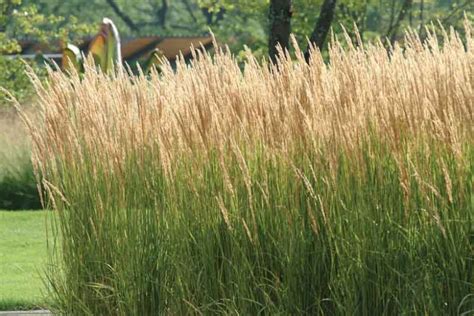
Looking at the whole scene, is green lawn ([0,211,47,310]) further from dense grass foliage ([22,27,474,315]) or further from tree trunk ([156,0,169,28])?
tree trunk ([156,0,169,28])

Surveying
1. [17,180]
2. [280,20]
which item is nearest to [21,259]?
[280,20]

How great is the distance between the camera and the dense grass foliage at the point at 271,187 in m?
5.52

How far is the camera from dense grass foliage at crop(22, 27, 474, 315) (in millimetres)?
5516

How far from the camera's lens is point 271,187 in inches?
230

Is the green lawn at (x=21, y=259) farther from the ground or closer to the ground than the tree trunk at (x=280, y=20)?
closer to the ground

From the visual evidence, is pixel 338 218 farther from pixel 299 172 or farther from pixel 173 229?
pixel 173 229

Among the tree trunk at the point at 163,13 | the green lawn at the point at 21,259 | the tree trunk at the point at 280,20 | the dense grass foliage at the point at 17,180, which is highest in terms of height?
the tree trunk at the point at 163,13

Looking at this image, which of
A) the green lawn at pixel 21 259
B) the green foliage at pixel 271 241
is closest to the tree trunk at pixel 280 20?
the green lawn at pixel 21 259

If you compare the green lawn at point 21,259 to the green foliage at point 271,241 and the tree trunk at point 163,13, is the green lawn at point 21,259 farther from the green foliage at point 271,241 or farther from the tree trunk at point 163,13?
the tree trunk at point 163,13

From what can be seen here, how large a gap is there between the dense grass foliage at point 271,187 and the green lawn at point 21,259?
739mm

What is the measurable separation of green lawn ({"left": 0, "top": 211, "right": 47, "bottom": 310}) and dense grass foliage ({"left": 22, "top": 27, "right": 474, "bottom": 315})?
0.74m

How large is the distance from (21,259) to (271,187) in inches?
231

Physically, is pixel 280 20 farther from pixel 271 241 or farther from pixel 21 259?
pixel 271 241

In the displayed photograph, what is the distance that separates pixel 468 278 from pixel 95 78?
2524 mm
